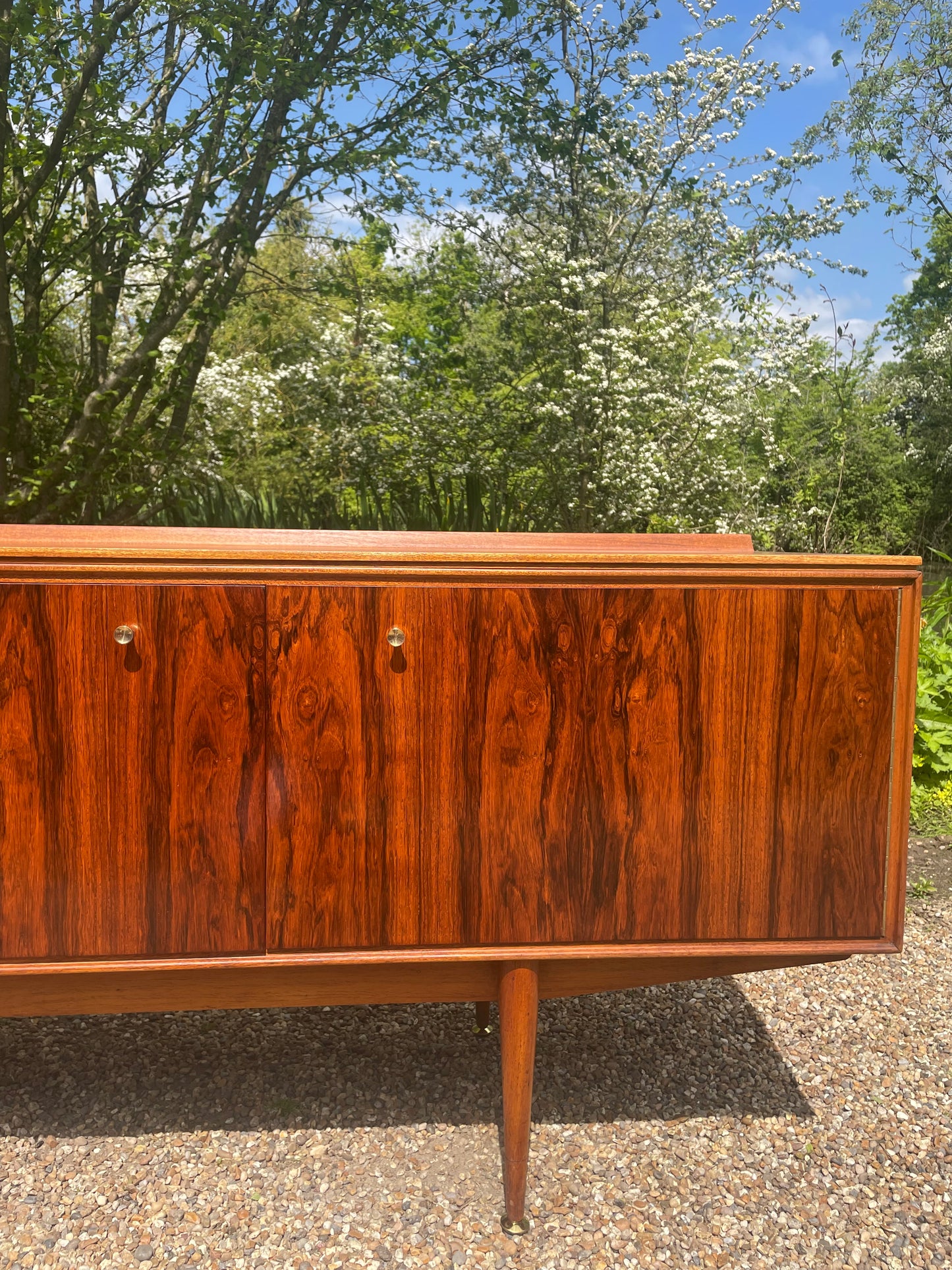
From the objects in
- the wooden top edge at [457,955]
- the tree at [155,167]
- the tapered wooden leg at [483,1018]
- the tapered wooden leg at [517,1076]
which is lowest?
the tapered wooden leg at [483,1018]

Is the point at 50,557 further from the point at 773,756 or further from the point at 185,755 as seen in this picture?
the point at 773,756

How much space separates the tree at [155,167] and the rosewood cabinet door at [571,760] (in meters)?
3.46

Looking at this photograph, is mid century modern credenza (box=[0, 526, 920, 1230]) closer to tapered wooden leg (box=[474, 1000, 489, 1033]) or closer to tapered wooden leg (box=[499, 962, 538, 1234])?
tapered wooden leg (box=[499, 962, 538, 1234])

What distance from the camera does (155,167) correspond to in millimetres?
4523

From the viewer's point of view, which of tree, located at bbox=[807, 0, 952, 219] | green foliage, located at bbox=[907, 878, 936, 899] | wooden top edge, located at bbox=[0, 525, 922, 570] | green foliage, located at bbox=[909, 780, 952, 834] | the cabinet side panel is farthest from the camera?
tree, located at bbox=[807, 0, 952, 219]

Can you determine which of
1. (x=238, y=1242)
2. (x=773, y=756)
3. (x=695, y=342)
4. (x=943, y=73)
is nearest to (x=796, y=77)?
(x=695, y=342)

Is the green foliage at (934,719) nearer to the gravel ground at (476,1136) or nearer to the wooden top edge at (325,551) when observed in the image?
the gravel ground at (476,1136)

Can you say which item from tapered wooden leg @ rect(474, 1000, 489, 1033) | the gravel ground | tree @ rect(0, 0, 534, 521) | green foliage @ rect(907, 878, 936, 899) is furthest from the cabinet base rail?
tree @ rect(0, 0, 534, 521)

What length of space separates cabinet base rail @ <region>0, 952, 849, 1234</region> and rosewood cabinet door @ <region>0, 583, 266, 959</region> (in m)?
0.14

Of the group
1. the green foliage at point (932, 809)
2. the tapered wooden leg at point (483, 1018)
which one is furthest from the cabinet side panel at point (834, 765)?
the green foliage at point (932, 809)

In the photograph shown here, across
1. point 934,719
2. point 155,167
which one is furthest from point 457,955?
point 155,167

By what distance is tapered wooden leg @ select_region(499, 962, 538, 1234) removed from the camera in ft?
5.48

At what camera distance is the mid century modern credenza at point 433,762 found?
148 centimetres

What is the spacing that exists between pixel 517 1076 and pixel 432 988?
0.72 ft
